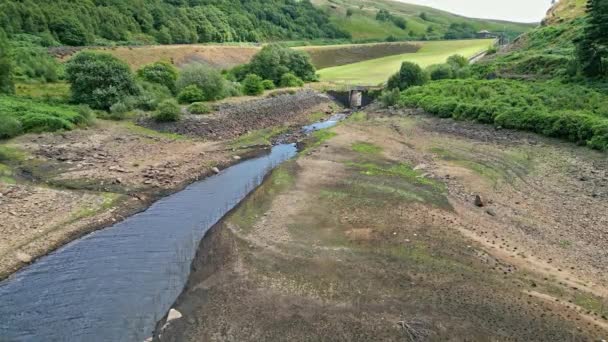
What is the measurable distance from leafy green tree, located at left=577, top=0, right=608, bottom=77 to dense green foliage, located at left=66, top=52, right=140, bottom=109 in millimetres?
54983

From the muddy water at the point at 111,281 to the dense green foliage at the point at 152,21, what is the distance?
70.0 meters

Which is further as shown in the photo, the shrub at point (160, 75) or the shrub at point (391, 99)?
the shrub at point (391, 99)

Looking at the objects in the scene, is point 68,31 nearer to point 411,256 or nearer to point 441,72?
point 441,72

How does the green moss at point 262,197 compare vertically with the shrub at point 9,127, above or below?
below

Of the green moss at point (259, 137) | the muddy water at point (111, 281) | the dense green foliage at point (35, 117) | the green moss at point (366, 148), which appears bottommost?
the green moss at point (259, 137)

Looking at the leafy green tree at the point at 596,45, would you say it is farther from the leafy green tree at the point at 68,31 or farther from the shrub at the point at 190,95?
the leafy green tree at the point at 68,31

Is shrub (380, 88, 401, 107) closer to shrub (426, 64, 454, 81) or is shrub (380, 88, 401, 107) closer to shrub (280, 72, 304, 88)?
shrub (426, 64, 454, 81)

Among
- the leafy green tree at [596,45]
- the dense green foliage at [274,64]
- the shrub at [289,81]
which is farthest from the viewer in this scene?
the shrub at [289,81]

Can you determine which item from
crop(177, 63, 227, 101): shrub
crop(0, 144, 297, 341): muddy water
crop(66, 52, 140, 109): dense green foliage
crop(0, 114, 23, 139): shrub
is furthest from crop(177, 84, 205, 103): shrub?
crop(0, 144, 297, 341): muddy water

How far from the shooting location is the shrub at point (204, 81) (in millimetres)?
64562

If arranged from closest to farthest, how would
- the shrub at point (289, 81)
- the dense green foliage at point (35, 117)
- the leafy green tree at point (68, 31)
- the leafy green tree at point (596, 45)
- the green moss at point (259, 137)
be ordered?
the dense green foliage at point (35, 117) → the green moss at point (259, 137) → the leafy green tree at point (596, 45) → the shrub at point (289, 81) → the leafy green tree at point (68, 31)

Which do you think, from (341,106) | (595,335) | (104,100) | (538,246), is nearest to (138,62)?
(104,100)

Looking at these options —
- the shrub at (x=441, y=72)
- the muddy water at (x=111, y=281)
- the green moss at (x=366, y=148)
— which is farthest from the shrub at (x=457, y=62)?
the muddy water at (x=111, y=281)

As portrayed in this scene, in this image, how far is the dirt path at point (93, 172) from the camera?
1089 inches
